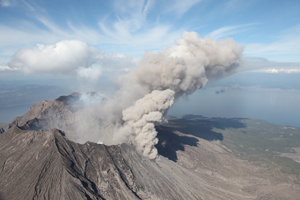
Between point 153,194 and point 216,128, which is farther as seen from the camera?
point 216,128

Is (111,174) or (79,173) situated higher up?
(79,173)

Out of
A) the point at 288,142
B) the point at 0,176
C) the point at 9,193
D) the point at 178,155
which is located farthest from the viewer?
the point at 288,142

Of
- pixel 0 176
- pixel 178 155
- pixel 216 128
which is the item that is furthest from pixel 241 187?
pixel 216 128

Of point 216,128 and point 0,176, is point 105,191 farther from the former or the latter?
point 216,128

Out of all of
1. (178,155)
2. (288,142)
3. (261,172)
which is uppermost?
(178,155)

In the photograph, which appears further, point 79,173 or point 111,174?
point 111,174

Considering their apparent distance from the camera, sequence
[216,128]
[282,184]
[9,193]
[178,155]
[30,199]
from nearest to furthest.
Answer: [30,199]
[9,193]
[282,184]
[178,155]
[216,128]

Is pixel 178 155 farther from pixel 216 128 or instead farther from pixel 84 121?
pixel 216 128

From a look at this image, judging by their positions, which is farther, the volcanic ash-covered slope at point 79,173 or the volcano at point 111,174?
the volcano at point 111,174

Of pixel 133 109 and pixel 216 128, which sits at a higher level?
pixel 133 109

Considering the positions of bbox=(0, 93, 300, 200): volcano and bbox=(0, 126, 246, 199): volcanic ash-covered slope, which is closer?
bbox=(0, 126, 246, 199): volcanic ash-covered slope
